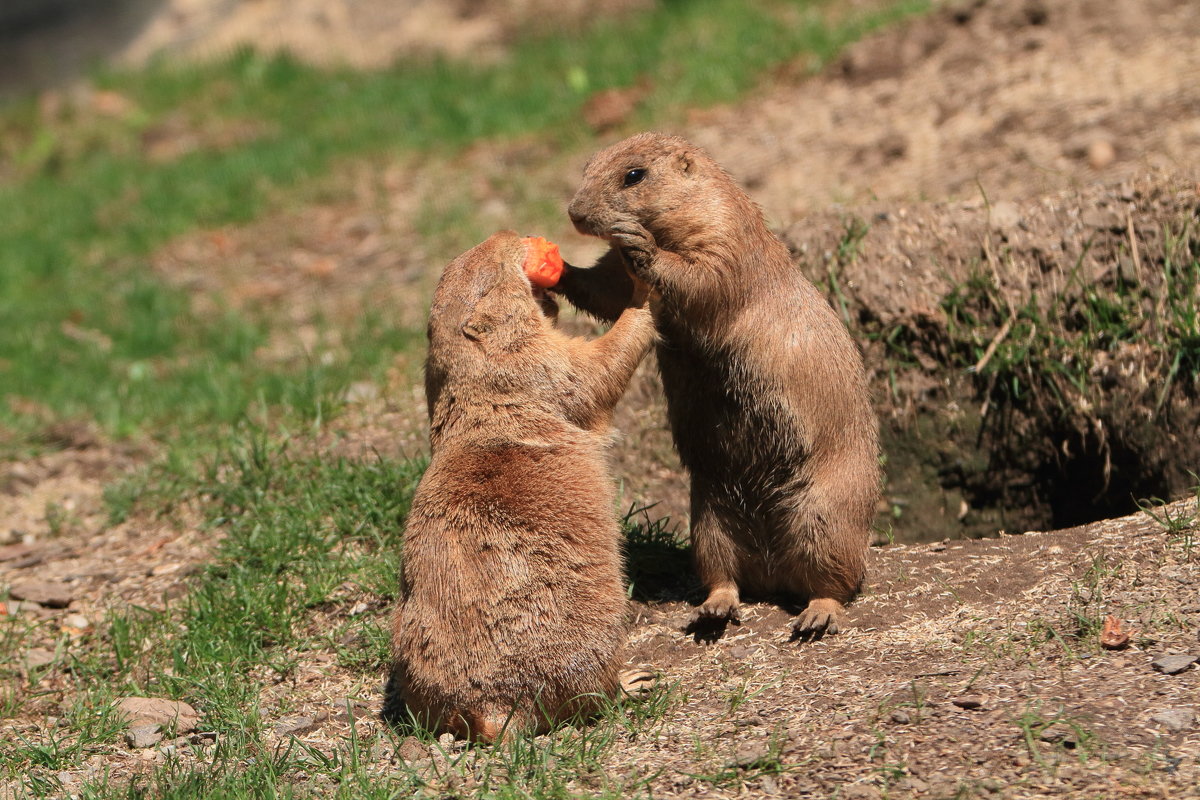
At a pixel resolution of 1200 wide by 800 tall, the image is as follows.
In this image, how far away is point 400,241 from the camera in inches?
356

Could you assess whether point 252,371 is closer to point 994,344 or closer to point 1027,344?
point 994,344

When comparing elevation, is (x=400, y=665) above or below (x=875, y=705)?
above

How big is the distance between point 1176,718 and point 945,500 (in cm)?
249

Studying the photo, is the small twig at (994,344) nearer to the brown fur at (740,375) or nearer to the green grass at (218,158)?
the brown fur at (740,375)

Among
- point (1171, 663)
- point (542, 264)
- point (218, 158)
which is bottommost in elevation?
point (1171, 663)

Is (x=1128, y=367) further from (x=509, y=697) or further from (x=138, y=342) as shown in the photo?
(x=138, y=342)

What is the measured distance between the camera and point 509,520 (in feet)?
12.9

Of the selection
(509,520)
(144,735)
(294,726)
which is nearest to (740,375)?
(509,520)

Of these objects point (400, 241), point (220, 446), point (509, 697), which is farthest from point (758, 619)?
point (400, 241)

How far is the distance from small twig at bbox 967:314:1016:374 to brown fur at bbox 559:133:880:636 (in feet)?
3.72

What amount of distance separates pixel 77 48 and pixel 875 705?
13079 mm

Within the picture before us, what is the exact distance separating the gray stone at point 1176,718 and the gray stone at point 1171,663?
252 mm

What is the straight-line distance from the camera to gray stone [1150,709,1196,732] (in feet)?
11.5

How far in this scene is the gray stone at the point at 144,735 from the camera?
4.30m
